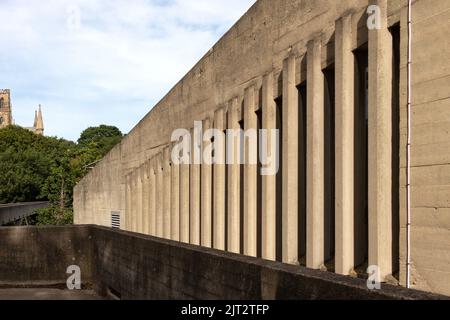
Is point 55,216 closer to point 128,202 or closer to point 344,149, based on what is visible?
point 128,202

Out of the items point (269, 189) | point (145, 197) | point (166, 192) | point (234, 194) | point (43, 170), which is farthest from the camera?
point (43, 170)

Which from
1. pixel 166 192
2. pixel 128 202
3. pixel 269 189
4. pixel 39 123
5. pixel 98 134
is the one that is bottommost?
pixel 128 202

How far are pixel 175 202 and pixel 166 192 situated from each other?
50.7 inches

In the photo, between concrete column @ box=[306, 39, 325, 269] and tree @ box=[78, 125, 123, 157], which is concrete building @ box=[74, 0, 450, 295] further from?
tree @ box=[78, 125, 123, 157]

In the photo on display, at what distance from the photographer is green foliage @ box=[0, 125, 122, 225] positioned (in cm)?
4162

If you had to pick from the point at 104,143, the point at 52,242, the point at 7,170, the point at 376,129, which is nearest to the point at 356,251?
the point at 376,129

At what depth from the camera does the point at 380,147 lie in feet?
24.6

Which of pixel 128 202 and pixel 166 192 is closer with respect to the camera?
pixel 166 192

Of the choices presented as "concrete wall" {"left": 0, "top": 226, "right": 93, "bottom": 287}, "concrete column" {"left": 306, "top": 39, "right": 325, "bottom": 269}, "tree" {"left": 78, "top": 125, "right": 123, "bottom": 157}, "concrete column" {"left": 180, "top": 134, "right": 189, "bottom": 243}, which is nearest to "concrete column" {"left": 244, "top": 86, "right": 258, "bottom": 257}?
"concrete column" {"left": 306, "top": 39, "right": 325, "bottom": 269}

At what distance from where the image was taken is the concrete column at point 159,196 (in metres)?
18.4

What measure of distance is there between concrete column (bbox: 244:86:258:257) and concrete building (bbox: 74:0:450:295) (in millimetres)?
26

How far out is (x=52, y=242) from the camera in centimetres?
1253

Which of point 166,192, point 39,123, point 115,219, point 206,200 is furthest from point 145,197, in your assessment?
point 39,123
